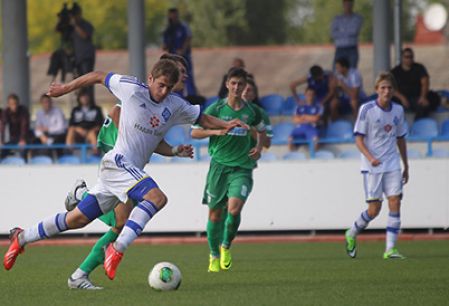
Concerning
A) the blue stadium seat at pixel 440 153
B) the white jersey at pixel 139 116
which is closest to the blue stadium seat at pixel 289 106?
the blue stadium seat at pixel 440 153

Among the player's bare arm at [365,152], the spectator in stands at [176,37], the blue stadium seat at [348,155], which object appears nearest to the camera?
the player's bare arm at [365,152]

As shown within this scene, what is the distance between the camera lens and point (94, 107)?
23.1 metres

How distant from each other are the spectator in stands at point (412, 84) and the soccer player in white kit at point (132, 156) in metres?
11.9

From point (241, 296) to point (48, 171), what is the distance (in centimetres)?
988

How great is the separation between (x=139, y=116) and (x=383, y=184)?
16.7ft

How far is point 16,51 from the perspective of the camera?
994 inches

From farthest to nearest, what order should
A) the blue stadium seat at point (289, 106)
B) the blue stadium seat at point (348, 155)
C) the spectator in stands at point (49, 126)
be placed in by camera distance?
the blue stadium seat at point (289, 106) < the spectator in stands at point (49, 126) < the blue stadium seat at point (348, 155)

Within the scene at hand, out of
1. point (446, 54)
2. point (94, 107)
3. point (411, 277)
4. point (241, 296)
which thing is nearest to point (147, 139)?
point (241, 296)

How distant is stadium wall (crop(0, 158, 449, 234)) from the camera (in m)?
20.2

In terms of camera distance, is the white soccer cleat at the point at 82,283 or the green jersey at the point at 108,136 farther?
the green jersey at the point at 108,136

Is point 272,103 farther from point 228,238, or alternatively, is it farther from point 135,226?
point 135,226

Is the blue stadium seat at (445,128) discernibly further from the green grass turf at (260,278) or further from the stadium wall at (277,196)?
the green grass turf at (260,278)

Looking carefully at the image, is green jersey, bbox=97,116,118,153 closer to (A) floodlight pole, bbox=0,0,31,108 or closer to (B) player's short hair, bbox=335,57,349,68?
(B) player's short hair, bbox=335,57,349,68

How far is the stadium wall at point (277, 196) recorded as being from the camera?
20.2 m
